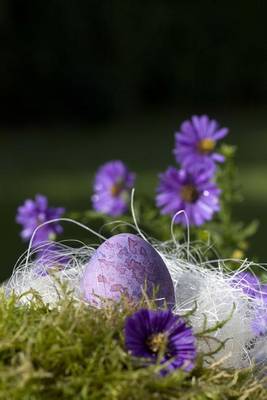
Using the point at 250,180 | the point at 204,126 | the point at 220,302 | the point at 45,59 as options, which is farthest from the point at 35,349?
the point at 45,59

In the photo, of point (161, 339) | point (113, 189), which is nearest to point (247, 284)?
point (161, 339)

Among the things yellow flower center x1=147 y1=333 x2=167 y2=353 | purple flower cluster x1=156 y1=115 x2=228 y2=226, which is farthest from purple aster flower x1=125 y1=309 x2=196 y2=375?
purple flower cluster x1=156 y1=115 x2=228 y2=226

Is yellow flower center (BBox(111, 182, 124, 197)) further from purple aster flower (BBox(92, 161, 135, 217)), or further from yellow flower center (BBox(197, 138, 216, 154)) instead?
yellow flower center (BBox(197, 138, 216, 154))

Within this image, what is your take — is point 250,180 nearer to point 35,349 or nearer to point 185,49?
point 185,49

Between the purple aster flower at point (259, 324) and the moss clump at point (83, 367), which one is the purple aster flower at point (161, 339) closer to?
the moss clump at point (83, 367)

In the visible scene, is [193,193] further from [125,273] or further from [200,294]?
[125,273]

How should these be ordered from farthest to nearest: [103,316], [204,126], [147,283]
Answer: [204,126] < [147,283] < [103,316]

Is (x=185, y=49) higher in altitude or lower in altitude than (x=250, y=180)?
higher
